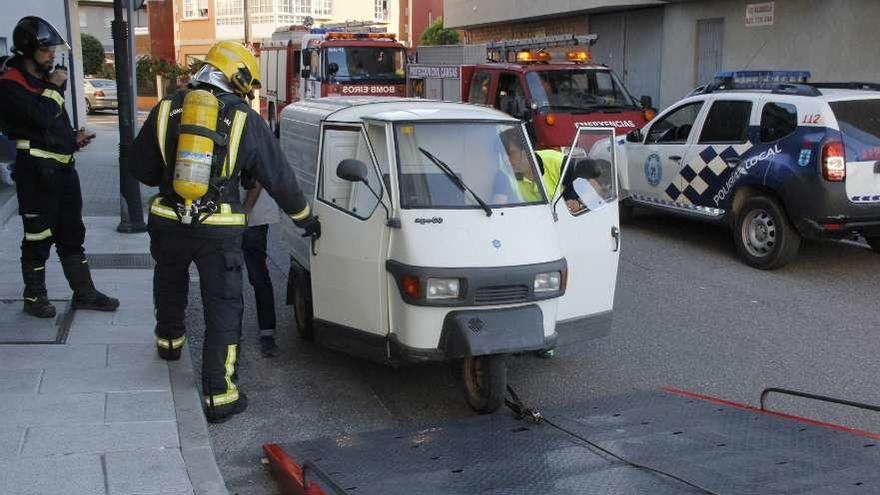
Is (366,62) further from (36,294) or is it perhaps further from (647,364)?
(647,364)

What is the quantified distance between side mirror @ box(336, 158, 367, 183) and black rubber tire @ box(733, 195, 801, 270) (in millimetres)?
5218

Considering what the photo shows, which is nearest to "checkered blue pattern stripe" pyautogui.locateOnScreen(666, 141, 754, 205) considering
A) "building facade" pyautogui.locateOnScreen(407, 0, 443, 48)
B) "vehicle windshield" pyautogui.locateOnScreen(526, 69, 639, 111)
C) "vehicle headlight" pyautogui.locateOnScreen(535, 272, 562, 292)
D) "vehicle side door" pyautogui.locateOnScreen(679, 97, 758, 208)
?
"vehicle side door" pyautogui.locateOnScreen(679, 97, 758, 208)

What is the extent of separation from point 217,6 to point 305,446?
47.0 m

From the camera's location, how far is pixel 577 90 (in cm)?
1327

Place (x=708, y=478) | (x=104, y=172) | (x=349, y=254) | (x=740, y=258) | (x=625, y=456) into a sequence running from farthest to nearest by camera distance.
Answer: (x=104, y=172)
(x=740, y=258)
(x=349, y=254)
(x=625, y=456)
(x=708, y=478)

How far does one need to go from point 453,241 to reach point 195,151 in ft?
4.68

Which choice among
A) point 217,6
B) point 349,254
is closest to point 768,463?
point 349,254

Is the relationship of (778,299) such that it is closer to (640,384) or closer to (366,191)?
(640,384)

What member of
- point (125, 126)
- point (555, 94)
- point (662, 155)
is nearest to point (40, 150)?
point (125, 126)

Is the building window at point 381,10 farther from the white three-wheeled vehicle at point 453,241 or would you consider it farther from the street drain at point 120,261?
the white three-wheeled vehicle at point 453,241

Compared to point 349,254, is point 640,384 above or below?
below

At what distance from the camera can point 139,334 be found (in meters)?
6.19

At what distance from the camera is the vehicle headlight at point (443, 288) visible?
15.9ft

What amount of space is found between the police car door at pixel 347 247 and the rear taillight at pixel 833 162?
4.82m
